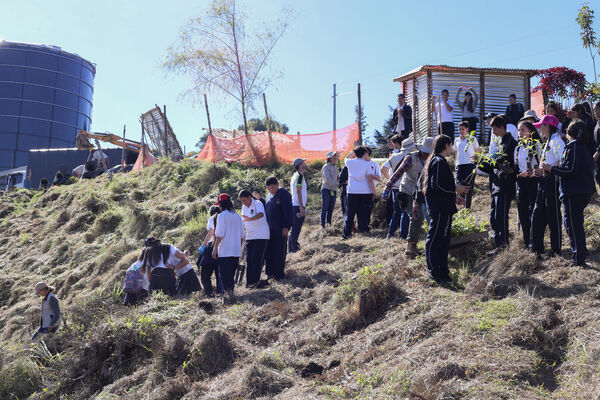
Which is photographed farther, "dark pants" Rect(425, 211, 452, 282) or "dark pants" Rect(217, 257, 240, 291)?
"dark pants" Rect(217, 257, 240, 291)

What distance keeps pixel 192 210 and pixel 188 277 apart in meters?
5.98

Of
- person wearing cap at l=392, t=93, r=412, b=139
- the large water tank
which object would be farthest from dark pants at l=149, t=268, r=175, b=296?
the large water tank

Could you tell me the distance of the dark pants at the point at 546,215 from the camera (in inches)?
263

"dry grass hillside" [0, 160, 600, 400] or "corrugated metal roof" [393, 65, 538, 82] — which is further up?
"corrugated metal roof" [393, 65, 538, 82]

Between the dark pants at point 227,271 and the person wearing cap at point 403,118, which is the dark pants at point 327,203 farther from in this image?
the person wearing cap at point 403,118

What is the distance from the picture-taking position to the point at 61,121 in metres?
57.7

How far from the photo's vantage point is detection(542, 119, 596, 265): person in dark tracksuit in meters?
6.27

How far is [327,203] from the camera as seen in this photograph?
1142cm

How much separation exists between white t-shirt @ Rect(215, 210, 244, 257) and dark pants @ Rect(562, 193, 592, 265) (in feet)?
15.6

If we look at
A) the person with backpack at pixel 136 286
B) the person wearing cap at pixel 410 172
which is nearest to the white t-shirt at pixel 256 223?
the person with backpack at pixel 136 286

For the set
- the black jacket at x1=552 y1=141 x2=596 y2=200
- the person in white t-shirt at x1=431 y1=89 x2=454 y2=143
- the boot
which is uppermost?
the person in white t-shirt at x1=431 y1=89 x2=454 y2=143

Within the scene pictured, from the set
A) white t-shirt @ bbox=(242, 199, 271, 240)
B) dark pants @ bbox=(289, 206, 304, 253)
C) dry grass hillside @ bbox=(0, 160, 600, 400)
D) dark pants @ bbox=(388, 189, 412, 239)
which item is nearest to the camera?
dry grass hillside @ bbox=(0, 160, 600, 400)

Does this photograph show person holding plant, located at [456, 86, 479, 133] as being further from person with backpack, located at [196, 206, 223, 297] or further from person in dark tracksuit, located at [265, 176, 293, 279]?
person with backpack, located at [196, 206, 223, 297]

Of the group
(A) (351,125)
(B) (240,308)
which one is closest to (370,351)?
(B) (240,308)
